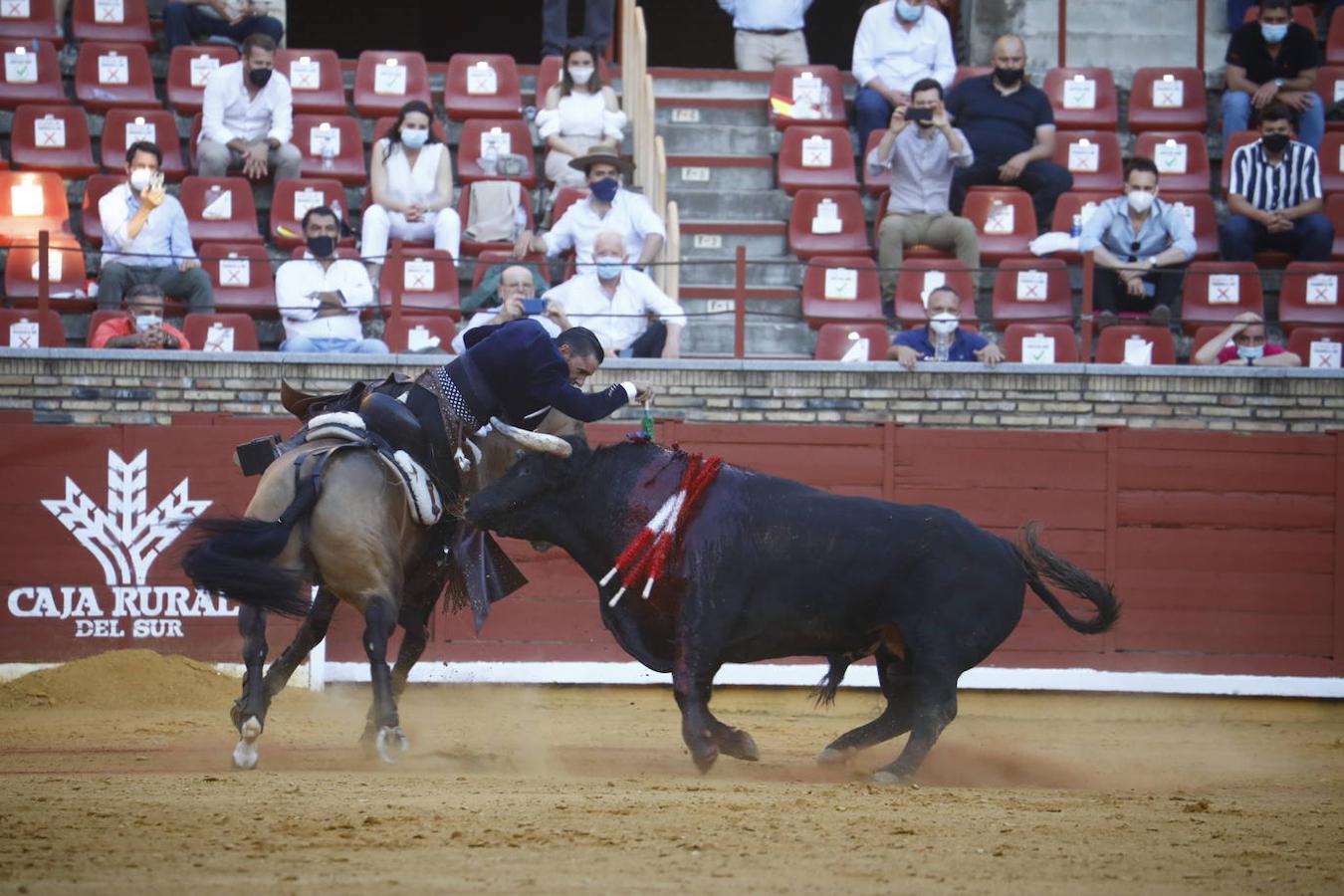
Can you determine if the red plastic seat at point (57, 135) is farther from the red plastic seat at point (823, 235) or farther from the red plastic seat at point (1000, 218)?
the red plastic seat at point (1000, 218)

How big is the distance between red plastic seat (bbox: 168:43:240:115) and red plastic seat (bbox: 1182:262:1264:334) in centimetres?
727

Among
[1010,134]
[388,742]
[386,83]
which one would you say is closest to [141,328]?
[386,83]

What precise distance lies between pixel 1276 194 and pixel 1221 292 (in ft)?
3.18

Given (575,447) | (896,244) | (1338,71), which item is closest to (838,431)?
(896,244)

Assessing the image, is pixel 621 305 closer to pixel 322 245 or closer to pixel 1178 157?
pixel 322 245

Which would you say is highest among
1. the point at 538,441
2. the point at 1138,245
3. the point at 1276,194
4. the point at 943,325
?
the point at 1276,194

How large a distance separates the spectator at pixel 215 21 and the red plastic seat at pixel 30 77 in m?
0.90

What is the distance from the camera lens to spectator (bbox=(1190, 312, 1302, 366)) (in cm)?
1204

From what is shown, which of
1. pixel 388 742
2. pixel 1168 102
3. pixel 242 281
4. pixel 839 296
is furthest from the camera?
pixel 1168 102

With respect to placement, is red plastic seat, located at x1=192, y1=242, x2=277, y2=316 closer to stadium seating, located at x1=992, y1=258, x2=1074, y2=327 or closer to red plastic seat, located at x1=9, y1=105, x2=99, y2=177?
red plastic seat, located at x1=9, y1=105, x2=99, y2=177

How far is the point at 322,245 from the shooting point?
39.3 ft

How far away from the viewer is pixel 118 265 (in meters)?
12.0

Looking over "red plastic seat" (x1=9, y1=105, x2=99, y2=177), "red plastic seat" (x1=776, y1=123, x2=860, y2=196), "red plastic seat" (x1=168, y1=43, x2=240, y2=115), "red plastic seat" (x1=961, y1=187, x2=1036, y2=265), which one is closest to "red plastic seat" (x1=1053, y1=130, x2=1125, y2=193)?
"red plastic seat" (x1=961, y1=187, x2=1036, y2=265)

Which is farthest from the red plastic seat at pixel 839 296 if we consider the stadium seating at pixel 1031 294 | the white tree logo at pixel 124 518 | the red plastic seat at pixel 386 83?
the white tree logo at pixel 124 518
